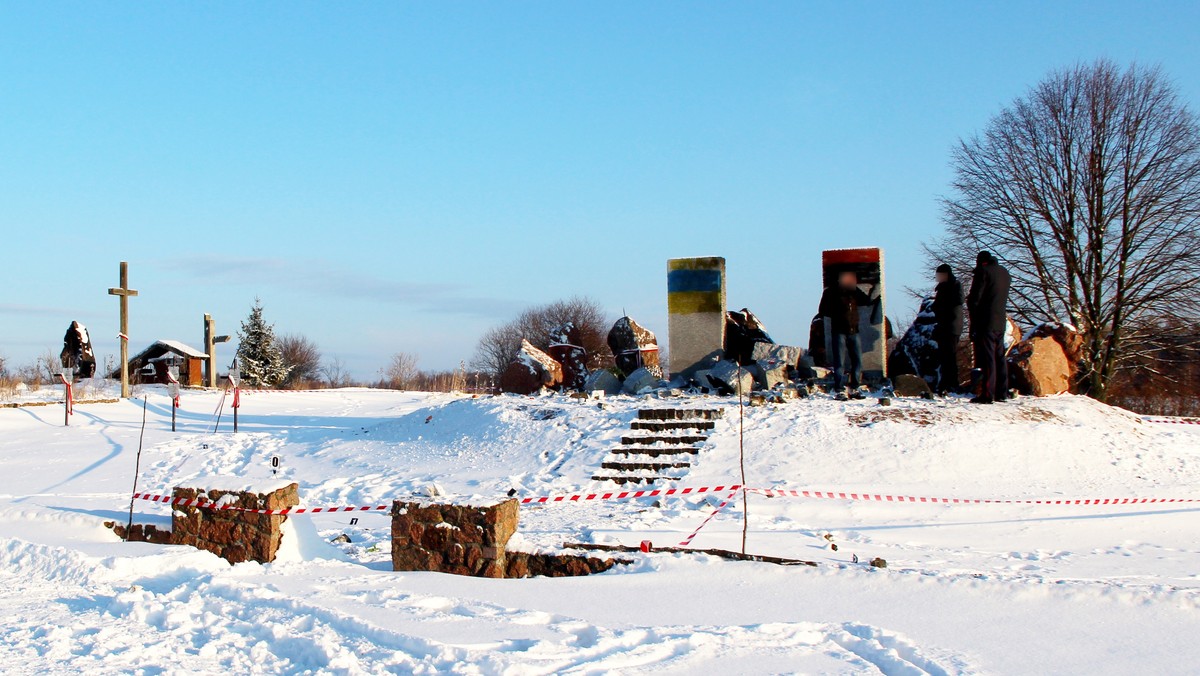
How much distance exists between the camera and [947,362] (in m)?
17.3

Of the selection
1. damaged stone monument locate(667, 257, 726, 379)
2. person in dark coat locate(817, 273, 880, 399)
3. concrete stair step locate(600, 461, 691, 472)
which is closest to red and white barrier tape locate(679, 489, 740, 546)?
concrete stair step locate(600, 461, 691, 472)

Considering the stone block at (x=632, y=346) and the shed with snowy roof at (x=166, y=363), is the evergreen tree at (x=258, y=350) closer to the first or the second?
the shed with snowy roof at (x=166, y=363)

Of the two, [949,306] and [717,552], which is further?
[949,306]

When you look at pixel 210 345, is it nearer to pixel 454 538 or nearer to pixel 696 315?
pixel 696 315

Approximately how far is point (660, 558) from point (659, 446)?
6108 mm

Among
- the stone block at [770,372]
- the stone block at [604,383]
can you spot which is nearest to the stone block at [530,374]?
the stone block at [604,383]

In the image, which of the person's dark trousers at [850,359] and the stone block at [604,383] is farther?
the stone block at [604,383]

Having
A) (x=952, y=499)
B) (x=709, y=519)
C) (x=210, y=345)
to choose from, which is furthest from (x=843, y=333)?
(x=210, y=345)

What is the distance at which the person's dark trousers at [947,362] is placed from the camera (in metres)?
17.2

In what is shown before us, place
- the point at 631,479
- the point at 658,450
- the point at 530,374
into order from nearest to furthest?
the point at 631,479, the point at 658,450, the point at 530,374

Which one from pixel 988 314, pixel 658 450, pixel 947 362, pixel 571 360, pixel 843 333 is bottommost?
pixel 658 450

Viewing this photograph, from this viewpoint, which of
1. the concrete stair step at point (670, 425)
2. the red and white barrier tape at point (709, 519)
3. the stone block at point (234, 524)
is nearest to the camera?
the stone block at point (234, 524)

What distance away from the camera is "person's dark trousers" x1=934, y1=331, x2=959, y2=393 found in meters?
17.2

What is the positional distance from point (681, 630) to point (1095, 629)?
2.43 m
